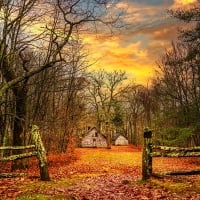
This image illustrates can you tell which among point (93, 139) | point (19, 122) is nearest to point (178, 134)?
point (19, 122)

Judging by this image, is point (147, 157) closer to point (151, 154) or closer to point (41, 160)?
point (151, 154)

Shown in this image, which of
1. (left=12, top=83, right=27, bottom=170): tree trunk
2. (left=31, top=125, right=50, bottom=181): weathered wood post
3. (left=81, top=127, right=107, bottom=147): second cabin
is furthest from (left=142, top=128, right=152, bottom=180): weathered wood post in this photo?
(left=81, top=127, right=107, bottom=147): second cabin

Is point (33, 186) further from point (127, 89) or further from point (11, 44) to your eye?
point (127, 89)

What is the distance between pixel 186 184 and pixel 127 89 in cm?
6060

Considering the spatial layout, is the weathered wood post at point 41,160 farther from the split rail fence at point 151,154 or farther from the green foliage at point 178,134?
the green foliage at point 178,134

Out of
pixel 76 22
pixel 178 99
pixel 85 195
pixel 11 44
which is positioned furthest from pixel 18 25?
pixel 178 99

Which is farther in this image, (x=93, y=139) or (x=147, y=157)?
(x=93, y=139)

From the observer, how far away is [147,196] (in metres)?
9.67

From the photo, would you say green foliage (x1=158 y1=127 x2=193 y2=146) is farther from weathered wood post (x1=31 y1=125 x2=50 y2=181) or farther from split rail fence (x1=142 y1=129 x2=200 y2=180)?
weathered wood post (x1=31 y1=125 x2=50 y2=181)

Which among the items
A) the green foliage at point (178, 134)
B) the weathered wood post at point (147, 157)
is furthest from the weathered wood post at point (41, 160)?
the green foliage at point (178, 134)

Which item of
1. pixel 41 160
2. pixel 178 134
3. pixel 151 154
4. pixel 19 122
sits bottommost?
pixel 41 160

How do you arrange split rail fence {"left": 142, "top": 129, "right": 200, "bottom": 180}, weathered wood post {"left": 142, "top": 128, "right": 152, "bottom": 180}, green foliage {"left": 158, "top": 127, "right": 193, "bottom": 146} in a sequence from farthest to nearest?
green foliage {"left": 158, "top": 127, "right": 193, "bottom": 146} → weathered wood post {"left": 142, "top": 128, "right": 152, "bottom": 180} → split rail fence {"left": 142, "top": 129, "right": 200, "bottom": 180}

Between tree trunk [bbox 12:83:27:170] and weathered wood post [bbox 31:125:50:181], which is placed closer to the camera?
weathered wood post [bbox 31:125:50:181]

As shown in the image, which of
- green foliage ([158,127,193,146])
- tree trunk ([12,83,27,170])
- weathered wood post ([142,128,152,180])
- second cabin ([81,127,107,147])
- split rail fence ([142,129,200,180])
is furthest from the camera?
second cabin ([81,127,107,147])
